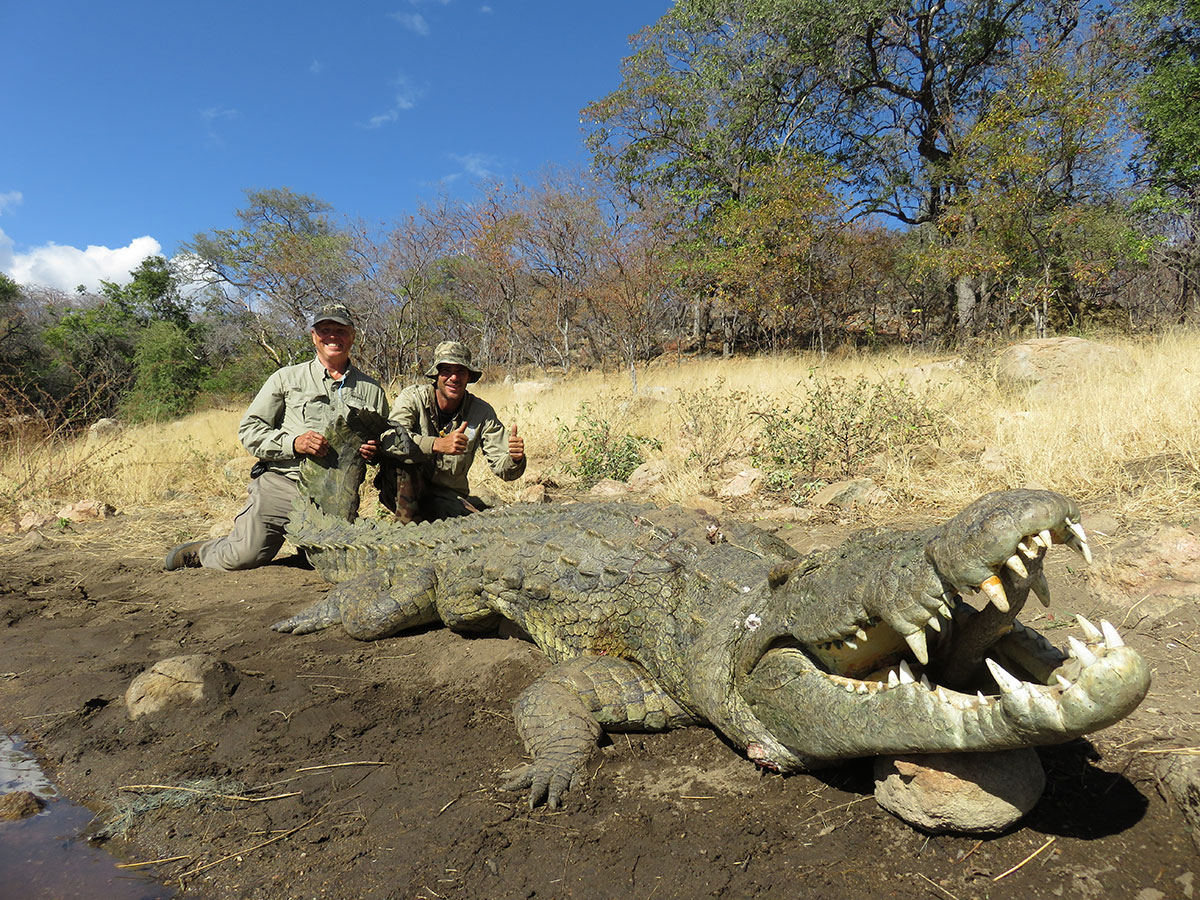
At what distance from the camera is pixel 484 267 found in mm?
26828

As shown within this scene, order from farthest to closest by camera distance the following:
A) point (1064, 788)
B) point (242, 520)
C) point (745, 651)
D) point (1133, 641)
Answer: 1. point (242, 520)
2. point (1133, 641)
3. point (745, 651)
4. point (1064, 788)

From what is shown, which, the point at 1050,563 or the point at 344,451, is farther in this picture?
the point at 344,451

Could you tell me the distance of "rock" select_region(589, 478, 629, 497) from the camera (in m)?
6.83

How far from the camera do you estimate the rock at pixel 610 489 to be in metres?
6.83

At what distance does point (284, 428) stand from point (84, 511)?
3640 millimetres

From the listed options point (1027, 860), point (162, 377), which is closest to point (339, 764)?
point (1027, 860)

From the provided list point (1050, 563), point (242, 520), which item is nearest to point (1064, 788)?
point (1050, 563)

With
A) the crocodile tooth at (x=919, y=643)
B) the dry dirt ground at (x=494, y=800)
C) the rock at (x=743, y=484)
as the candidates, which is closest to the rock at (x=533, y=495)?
the rock at (x=743, y=484)

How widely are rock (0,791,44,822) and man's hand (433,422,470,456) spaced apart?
308cm

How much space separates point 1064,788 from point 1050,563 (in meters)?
1.87

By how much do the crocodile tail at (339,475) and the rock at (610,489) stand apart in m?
2.66

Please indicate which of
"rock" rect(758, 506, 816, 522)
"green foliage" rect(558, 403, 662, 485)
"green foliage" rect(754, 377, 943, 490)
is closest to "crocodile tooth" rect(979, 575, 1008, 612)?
"rock" rect(758, 506, 816, 522)

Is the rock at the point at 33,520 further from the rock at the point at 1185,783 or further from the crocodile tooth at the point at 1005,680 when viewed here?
the rock at the point at 1185,783

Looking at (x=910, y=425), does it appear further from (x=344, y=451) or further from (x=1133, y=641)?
(x=344, y=451)
